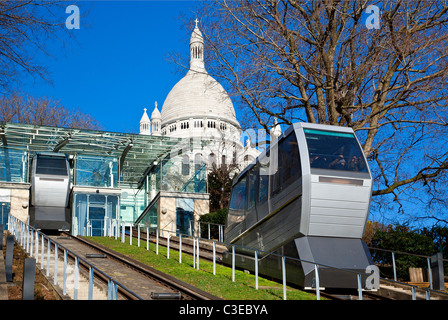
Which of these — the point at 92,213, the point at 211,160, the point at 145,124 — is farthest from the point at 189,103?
the point at 92,213

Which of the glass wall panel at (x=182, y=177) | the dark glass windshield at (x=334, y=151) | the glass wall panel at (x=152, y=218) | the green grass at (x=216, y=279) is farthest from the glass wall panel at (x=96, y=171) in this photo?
the dark glass windshield at (x=334, y=151)

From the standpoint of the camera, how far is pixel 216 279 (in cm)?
1469

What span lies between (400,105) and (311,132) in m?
5.84

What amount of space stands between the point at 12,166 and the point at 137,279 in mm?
19909

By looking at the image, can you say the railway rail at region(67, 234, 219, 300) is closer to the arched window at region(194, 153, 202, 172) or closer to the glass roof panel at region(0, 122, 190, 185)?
the glass roof panel at region(0, 122, 190, 185)

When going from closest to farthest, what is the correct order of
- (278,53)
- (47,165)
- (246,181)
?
(246,181), (278,53), (47,165)

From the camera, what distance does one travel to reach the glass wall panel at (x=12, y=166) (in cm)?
3130

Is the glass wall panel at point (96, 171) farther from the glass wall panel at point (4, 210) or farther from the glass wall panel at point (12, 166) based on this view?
the glass wall panel at point (4, 210)

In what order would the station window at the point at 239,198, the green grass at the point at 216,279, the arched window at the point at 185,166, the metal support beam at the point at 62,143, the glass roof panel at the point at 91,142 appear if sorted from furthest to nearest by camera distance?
the arched window at the point at 185,166
the metal support beam at the point at 62,143
the glass roof panel at the point at 91,142
the station window at the point at 239,198
the green grass at the point at 216,279

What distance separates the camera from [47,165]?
93.5 feet

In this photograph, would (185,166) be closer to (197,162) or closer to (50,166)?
(197,162)

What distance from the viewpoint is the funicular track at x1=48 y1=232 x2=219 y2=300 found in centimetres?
1169
